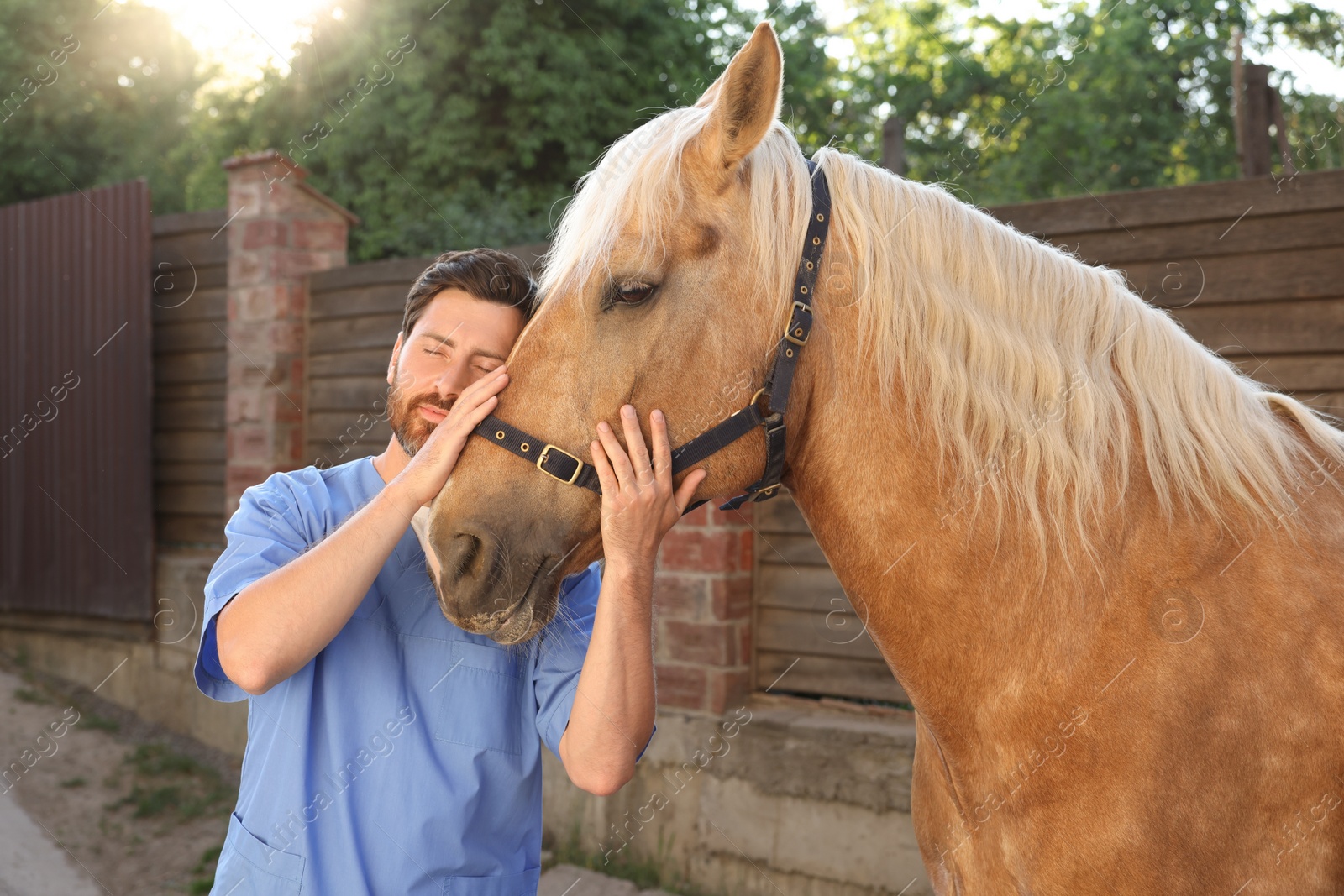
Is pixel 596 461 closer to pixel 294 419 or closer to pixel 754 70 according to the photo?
pixel 754 70

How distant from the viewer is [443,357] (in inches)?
74.0

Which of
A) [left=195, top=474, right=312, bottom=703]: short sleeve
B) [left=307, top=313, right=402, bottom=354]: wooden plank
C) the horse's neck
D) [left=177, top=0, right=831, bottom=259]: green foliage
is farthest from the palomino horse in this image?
[left=177, top=0, right=831, bottom=259]: green foliage

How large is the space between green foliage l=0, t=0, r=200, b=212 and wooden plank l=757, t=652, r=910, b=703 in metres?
12.9

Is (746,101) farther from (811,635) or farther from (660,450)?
(811,635)

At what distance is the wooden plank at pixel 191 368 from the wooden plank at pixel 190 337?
1.5 inches

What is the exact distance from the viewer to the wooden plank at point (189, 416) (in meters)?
6.14

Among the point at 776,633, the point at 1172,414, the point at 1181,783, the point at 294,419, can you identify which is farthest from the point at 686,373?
the point at 294,419

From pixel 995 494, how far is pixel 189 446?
611cm

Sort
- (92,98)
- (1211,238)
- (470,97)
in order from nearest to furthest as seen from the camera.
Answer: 1. (1211,238)
2. (470,97)
3. (92,98)

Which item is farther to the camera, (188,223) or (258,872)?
(188,223)

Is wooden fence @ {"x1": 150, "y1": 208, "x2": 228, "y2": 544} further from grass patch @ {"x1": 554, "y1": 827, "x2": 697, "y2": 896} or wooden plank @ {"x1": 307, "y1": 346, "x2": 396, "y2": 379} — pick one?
grass patch @ {"x1": 554, "y1": 827, "x2": 697, "y2": 896}

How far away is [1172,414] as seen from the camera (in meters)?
1.51

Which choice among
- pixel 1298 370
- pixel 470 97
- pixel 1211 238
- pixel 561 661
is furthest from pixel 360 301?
pixel 470 97

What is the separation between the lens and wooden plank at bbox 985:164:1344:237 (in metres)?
2.97
